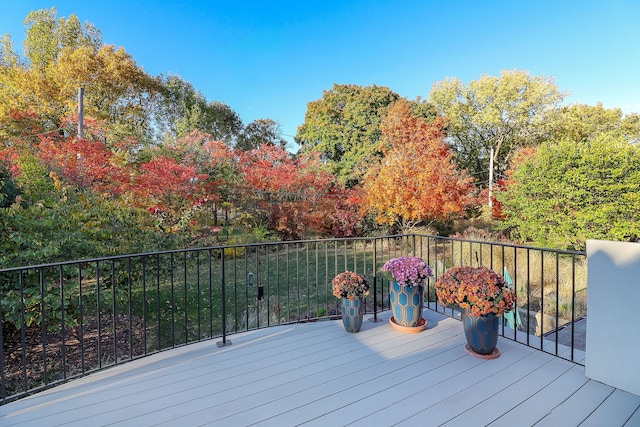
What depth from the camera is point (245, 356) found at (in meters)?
2.37

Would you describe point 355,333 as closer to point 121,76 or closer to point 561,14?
point 561,14

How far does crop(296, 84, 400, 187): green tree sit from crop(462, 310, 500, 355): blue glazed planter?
930cm

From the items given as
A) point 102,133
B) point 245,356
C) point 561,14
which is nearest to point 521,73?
point 561,14

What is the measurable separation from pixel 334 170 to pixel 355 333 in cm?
1047

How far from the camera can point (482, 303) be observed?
217cm

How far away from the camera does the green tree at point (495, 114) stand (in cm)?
1340

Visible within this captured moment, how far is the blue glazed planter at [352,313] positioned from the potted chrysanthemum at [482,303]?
0.79 m

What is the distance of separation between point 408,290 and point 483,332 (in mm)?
667

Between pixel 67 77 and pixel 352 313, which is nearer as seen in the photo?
pixel 352 313

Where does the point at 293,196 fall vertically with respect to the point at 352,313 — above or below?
above

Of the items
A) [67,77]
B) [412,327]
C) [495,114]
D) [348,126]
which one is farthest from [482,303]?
[67,77]

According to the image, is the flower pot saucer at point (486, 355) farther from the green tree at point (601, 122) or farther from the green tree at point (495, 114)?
the green tree at point (601, 122)

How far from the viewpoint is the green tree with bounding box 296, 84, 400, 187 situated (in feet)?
40.1

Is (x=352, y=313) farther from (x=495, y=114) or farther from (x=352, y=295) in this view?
(x=495, y=114)
